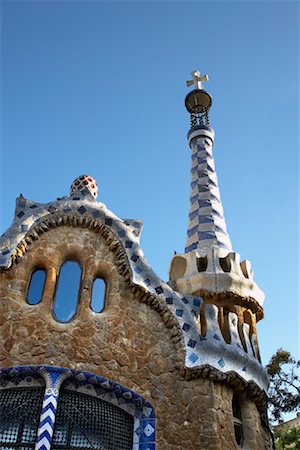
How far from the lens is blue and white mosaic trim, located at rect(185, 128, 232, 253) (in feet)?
26.3

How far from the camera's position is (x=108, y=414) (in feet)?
17.8

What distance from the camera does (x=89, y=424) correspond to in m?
5.29

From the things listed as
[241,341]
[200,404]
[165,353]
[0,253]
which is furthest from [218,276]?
[0,253]

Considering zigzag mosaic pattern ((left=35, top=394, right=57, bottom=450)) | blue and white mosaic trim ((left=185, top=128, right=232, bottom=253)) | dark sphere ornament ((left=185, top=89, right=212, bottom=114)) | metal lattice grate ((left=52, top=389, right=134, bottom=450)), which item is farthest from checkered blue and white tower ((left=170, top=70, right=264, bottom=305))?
zigzag mosaic pattern ((left=35, top=394, right=57, bottom=450))

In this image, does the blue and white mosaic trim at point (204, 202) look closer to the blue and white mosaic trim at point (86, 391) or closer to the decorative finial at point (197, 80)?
the decorative finial at point (197, 80)

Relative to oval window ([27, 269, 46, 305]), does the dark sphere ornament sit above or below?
above

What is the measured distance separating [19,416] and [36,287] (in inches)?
59.4

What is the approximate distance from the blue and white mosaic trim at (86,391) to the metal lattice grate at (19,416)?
11 cm

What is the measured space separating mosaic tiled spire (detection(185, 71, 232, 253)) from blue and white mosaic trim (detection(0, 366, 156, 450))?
8.99ft

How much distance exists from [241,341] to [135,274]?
1.65m

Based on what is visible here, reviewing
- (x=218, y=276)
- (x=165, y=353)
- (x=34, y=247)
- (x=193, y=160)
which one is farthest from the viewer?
(x=193, y=160)

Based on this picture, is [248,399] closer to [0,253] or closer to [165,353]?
[165,353]

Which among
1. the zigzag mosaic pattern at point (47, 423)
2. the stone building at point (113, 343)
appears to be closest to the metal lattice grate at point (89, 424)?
the stone building at point (113, 343)

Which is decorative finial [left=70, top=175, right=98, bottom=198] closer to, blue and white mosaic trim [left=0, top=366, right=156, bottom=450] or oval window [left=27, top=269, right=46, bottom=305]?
oval window [left=27, top=269, right=46, bottom=305]
